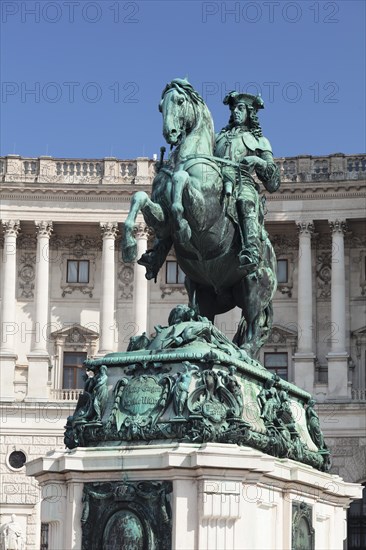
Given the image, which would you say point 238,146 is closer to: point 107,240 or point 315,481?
point 315,481

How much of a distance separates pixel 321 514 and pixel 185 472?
2.40 meters

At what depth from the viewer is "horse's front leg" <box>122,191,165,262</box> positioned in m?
11.9

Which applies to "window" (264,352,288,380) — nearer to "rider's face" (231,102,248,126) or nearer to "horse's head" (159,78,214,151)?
"rider's face" (231,102,248,126)

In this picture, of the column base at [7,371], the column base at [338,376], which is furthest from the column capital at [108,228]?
the column base at [338,376]

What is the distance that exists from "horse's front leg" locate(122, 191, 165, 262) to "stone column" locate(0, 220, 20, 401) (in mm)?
43147

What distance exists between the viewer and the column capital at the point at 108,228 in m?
57.4

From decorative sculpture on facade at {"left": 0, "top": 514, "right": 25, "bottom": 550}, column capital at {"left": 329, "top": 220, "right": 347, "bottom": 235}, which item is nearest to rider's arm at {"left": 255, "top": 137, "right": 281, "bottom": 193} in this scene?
decorative sculpture on facade at {"left": 0, "top": 514, "right": 25, "bottom": 550}

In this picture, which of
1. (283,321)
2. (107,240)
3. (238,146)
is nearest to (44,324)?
(107,240)

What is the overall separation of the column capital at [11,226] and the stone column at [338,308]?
42.8 ft

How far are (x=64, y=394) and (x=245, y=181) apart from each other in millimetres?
43542

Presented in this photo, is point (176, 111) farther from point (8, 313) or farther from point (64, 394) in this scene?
point (8, 313)

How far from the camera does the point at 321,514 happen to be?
12562mm

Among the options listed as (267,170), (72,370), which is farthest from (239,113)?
(72,370)

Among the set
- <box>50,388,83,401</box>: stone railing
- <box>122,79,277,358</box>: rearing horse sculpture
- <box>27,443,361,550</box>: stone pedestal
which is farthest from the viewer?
<box>50,388,83,401</box>: stone railing
